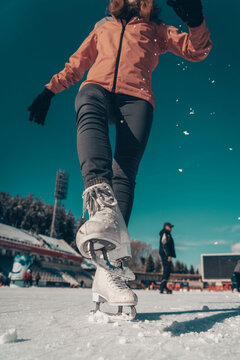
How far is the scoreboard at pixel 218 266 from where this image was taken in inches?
792

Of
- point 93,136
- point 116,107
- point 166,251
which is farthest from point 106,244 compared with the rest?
point 166,251

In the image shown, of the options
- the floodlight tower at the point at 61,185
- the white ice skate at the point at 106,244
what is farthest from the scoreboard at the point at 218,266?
the floodlight tower at the point at 61,185

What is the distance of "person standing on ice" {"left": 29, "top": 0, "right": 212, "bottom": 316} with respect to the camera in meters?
0.80

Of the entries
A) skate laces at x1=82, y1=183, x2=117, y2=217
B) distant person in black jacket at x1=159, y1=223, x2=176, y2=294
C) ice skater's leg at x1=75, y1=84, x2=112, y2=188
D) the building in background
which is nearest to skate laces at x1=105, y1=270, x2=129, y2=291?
skate laces at x1=82, y1=183, x2=117, y2=217

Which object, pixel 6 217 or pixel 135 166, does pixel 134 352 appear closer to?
pixel 135 166

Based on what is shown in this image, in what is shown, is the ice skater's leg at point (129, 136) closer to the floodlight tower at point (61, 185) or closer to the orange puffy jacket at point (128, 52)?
the orange puffy jacket at point (128, 52)

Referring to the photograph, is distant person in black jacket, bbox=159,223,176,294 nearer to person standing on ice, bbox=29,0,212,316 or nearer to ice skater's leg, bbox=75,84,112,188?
person standing on ice, bbox=29,0,212,316

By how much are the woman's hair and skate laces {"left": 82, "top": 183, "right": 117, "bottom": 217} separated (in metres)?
1.00

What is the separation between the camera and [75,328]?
0.63 metres

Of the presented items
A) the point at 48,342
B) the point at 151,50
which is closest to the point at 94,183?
the point at 48,342

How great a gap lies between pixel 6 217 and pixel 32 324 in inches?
1245

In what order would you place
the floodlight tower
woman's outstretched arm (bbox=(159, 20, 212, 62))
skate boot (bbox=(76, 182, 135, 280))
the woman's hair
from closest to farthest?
skate boot (bbox=(76, 182, 135, 280))
woman's outstretched arm (bbox=(159, 20, 212, 62))
the woman's hair
the floodlight tower

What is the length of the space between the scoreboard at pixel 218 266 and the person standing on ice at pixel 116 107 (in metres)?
21.5

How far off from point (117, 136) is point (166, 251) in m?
4.10
